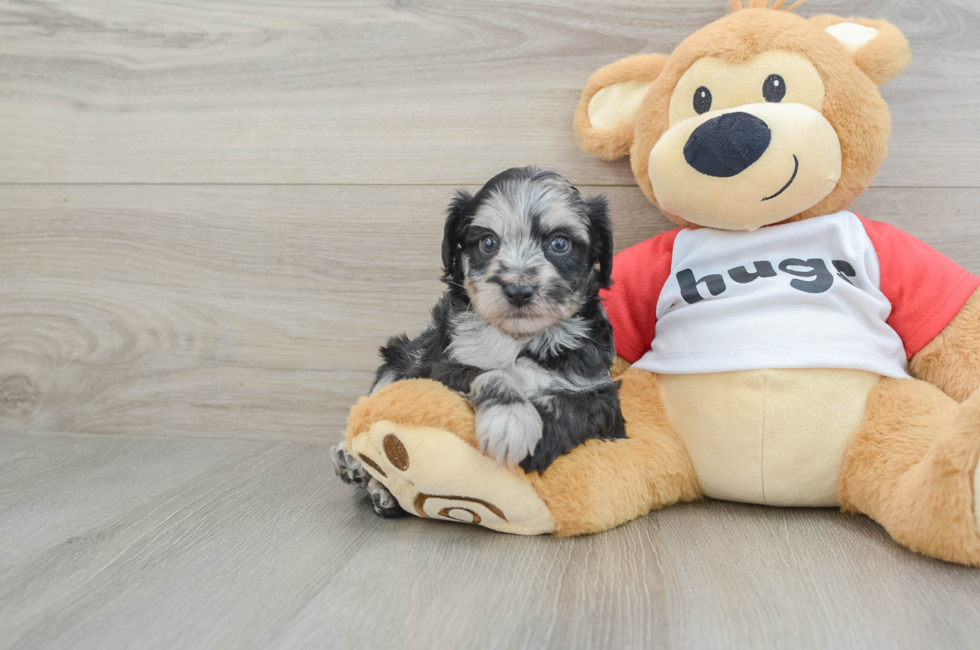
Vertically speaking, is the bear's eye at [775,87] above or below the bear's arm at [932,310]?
above

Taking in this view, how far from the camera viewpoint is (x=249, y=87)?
1.96 metres

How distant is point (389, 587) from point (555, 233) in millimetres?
740

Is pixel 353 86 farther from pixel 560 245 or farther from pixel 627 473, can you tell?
pixel 627 473

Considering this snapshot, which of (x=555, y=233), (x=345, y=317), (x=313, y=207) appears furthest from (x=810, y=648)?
(x=313, y=207)

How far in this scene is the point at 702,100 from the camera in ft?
4.63

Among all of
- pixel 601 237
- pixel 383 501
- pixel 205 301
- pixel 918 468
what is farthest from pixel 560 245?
pixel 205 301

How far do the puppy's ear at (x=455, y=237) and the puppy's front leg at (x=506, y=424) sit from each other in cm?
32

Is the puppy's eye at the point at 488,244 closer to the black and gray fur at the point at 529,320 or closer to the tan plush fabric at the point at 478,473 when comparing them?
the black and gray fur at the point at 529,320

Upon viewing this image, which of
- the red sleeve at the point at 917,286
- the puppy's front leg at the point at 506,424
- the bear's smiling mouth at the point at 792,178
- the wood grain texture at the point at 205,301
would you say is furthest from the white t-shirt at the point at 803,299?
the wood grain texture at the point at 205,301

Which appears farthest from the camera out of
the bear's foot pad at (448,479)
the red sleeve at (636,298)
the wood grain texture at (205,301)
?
the wood grain texture at (205,301)

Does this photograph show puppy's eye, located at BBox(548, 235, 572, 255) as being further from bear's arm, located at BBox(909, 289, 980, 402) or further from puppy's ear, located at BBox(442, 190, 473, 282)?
bear's arm, located at BBox(909, 289, 980, 402)

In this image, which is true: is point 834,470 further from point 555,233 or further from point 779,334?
point 555,233

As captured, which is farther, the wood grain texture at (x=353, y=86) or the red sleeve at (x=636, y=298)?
the wood grain texture at (x=353, y=86)

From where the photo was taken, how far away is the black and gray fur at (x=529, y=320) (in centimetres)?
122
